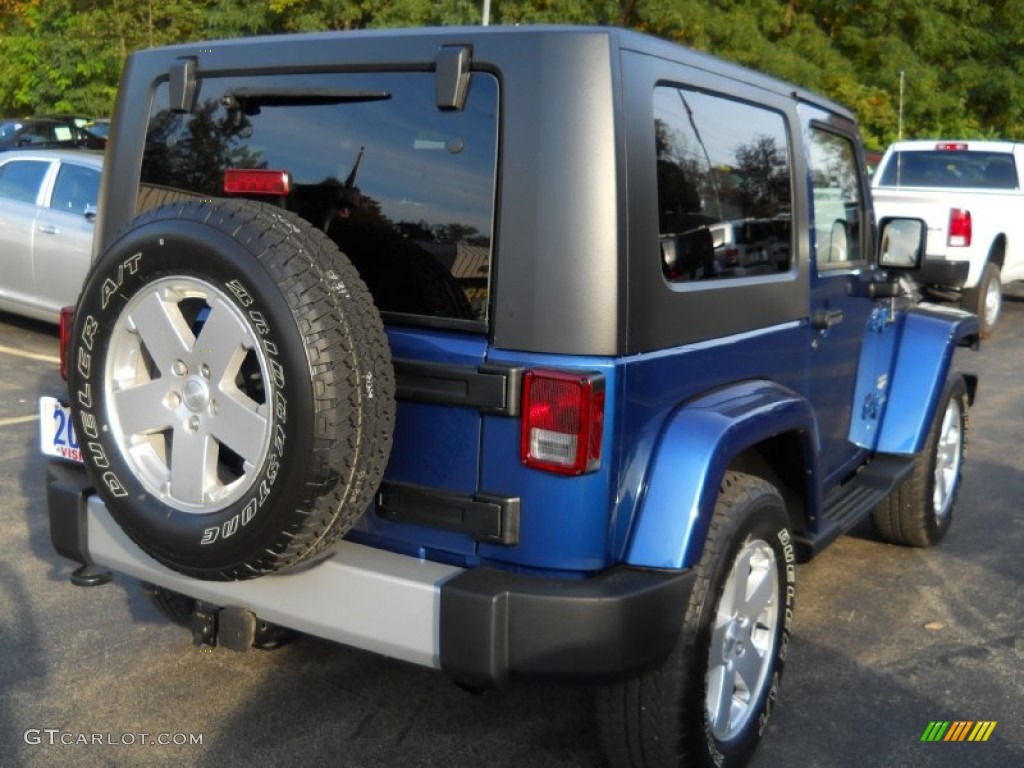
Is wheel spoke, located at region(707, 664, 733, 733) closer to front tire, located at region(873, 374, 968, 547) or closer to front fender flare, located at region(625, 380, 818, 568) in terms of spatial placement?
front fender flare, located at region(625, 380, 818, 568)

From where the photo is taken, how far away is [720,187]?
342cm

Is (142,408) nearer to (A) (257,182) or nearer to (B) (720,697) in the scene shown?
(A) (257,182)

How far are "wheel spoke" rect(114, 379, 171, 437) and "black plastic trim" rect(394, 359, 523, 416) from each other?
0.56 metres

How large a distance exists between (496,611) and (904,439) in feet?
8.77

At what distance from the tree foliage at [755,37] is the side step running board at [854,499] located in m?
17.6

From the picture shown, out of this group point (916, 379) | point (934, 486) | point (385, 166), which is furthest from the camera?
point (934, 486)

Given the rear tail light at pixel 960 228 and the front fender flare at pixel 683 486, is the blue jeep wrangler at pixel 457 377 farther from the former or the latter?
the rear tail light at pixel 960 228

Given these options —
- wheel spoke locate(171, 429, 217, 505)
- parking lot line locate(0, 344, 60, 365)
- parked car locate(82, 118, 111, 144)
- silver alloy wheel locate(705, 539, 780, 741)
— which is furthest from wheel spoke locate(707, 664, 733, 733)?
parked car locate(82, 118, 111, 144)

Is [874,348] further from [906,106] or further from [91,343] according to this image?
[906,106]

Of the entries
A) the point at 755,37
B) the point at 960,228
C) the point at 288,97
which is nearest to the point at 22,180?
the point at 288,97

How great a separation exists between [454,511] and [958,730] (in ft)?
→ 5.94

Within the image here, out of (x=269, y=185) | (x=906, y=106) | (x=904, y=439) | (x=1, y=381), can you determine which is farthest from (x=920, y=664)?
(x=906, y=106)

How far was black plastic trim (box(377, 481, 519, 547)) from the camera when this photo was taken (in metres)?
2.86

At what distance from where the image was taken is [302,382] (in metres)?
2.66
